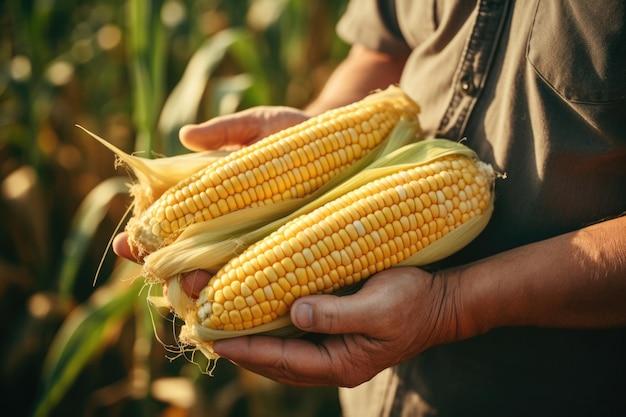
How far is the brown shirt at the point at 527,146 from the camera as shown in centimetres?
107

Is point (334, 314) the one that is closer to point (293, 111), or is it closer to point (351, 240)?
point (351, 240)

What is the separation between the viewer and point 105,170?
3.30m

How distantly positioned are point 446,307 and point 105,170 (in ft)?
8.89

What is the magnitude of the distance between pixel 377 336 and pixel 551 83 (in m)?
0.66

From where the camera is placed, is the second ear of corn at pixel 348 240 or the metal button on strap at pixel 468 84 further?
the metal button on strap at pixel 468 84

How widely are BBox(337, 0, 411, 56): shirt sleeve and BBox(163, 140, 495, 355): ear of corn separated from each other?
0.53m

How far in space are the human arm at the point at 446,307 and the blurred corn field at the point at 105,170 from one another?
848mm

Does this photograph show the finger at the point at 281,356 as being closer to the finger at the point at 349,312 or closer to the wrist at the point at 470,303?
the finger at the point at 349,312

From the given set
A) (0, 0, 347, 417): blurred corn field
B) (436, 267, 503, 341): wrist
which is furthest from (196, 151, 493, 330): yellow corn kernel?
(0, 0, 347, 417): blurred corn field

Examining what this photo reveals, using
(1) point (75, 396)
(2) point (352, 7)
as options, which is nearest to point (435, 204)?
(2) point (352, 7)

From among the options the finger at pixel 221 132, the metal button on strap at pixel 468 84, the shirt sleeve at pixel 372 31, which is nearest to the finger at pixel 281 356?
the finger at pixel 221 132

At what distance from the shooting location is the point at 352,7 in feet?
5.90

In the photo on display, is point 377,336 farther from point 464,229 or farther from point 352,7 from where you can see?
point 352,7

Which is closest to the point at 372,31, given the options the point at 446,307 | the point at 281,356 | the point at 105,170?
the point at 446,307
